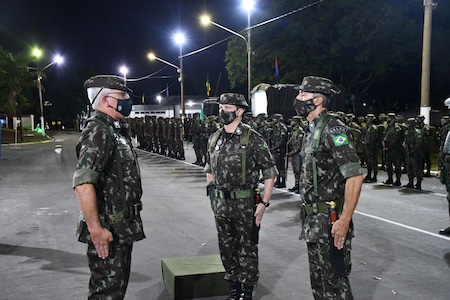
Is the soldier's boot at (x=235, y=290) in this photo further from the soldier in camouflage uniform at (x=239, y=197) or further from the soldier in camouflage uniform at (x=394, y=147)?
the soldier in camouflage uniform at (x=394, y=147)

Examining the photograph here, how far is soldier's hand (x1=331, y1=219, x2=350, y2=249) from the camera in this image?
3609mm

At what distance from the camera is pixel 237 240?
4.96 metres

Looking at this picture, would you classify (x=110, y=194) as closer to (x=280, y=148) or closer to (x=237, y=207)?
(x=237, y=207)

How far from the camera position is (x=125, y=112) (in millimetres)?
3809

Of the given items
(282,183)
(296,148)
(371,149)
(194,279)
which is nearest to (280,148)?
(282,183)

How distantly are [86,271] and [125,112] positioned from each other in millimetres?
2888

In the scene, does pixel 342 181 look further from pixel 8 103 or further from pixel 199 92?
pixel 199 92

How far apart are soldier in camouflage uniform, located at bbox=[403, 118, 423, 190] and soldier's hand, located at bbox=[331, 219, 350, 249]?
376 inches

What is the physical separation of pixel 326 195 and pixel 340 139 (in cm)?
45

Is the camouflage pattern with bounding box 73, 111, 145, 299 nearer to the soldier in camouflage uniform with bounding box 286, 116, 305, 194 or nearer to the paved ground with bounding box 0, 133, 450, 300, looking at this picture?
the paved ground with bounding box 0, 133, 450, 300

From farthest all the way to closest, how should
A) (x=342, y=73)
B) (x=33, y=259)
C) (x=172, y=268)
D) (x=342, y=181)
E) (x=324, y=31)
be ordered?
(x=342, y=73)
(x=324, y=31)
(x=33, y=259)
(x=172, y=268)
(x=342, y=181)

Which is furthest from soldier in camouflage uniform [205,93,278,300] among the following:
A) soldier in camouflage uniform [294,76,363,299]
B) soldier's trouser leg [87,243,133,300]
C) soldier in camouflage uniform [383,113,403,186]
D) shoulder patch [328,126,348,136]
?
soldier in camouflage uniform [383,113,403,186]

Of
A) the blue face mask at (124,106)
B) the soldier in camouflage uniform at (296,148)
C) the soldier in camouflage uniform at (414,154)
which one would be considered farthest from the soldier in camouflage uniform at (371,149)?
the blue face mask at (124,106)

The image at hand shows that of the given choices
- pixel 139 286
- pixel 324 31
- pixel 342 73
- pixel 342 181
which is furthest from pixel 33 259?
pixel 342 73
